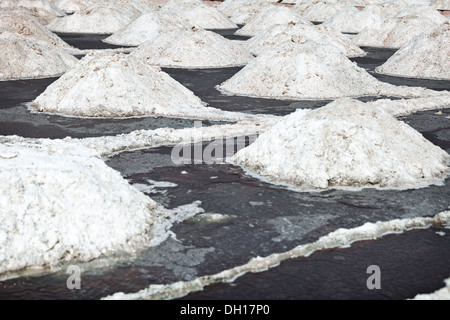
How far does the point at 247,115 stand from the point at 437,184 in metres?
4.28

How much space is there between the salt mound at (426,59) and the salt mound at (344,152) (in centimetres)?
→ 816

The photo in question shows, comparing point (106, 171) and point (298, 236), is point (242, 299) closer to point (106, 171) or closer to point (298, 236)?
point (298, 236)

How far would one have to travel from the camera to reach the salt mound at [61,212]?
189 inches

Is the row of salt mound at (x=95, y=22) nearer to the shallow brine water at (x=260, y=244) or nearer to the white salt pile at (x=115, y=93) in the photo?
the white salt pile at (x=115, y=93)

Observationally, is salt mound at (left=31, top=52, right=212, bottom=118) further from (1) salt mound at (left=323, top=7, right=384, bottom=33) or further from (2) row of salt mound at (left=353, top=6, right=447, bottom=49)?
(1) salt mound at (left=323, top=7, right=384, bottom=33)

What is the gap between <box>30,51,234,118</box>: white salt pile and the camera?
10562mm

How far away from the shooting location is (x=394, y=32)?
22141 mm

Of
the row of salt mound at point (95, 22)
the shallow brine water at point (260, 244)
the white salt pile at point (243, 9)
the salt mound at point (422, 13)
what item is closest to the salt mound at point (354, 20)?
the salt mound at point (422, 13)

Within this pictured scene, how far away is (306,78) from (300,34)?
6.32 meters

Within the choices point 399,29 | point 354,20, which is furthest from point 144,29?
point 354,20

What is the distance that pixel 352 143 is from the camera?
714 cm

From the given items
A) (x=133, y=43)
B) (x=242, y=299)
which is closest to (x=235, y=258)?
(x=242, y=299)
